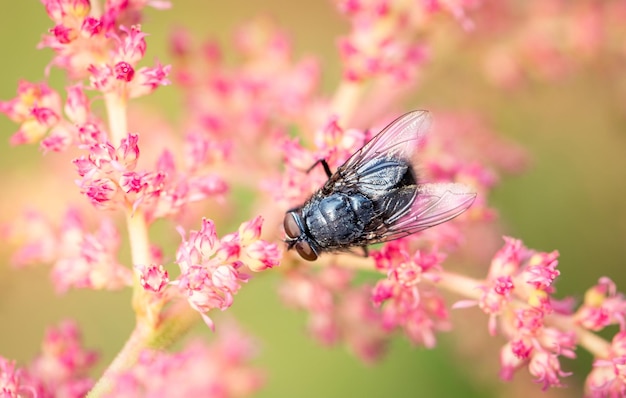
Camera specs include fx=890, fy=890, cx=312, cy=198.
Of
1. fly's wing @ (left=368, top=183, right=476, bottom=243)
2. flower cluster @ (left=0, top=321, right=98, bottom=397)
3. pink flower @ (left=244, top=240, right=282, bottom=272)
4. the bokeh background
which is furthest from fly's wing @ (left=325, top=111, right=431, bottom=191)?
the bokeh background

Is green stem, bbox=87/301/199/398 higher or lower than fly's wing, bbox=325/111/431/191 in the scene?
lower

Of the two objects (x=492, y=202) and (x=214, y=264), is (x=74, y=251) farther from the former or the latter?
(x=492, y=202)

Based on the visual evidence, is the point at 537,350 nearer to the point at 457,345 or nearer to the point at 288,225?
the point at 288,225

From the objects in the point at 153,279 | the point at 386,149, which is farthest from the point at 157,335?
the point at 386,149

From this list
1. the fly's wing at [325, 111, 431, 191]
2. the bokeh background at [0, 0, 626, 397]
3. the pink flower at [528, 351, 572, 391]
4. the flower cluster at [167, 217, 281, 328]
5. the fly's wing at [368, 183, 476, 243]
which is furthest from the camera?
the bokeh background at [0, 0, 626, 397]

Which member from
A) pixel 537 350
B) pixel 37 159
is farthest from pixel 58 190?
pixel 537 350

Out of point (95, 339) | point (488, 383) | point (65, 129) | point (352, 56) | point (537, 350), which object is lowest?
point (488, 383)

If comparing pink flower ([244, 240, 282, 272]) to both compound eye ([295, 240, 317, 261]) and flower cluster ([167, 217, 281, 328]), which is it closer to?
flower cluster ([167, 217, 281, 328])
